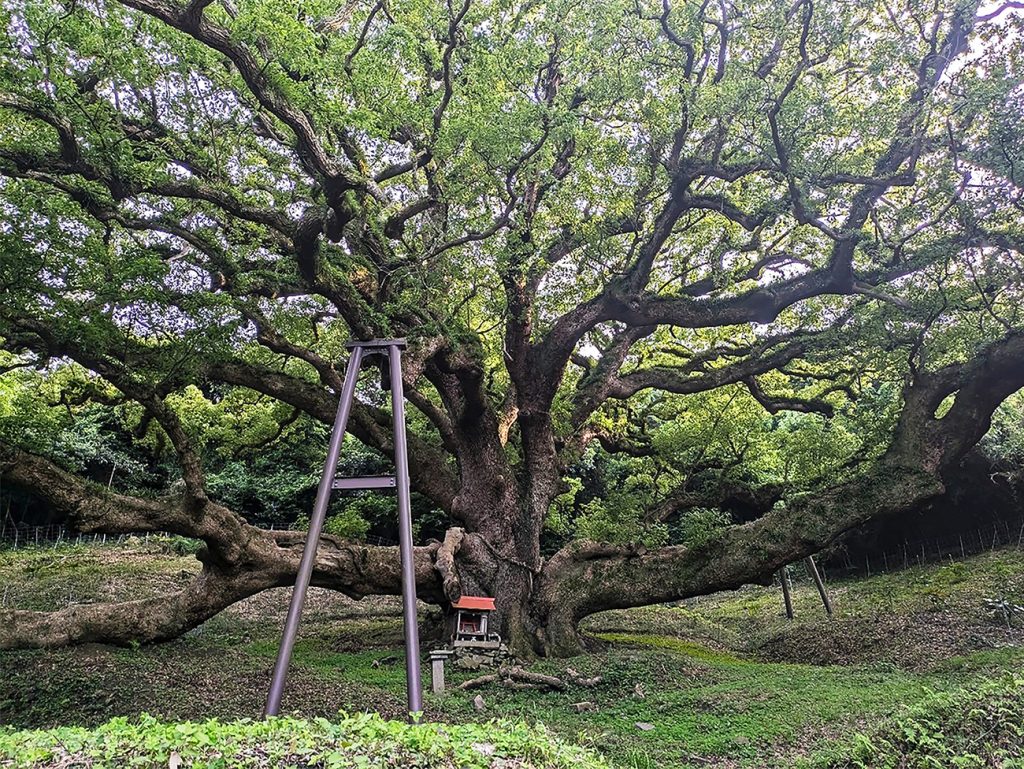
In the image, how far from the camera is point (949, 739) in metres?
3.67

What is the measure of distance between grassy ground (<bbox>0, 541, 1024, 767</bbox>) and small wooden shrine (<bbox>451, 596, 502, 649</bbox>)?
64 centimetres

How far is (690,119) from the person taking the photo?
742cm

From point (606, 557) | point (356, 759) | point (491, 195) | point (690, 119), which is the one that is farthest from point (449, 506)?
point (356, 759)

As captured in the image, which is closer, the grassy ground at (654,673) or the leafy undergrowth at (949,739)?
the leafy undergrowth at (949,739)

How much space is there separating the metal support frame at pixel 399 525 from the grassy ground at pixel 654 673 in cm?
139

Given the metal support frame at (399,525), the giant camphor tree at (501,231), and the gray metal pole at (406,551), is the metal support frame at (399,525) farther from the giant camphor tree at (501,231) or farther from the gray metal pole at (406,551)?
the giant camphor tree at (501,231)

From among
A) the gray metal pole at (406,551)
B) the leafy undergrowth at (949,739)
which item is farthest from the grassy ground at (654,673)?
the gray metal pole at (406,551)

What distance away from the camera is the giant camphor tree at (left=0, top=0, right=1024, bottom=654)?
6258 mm

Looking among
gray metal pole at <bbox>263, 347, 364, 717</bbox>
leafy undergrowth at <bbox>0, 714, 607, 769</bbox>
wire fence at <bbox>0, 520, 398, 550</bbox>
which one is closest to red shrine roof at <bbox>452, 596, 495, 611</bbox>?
gray metal pole at <bbox>263, 347, 364, 717</bbox>

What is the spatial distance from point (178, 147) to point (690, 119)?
5.95 m

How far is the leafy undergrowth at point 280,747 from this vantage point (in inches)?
87.9

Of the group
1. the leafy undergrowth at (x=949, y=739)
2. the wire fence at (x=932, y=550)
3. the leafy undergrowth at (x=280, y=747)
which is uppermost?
the wire fence at (x=932, y=550)

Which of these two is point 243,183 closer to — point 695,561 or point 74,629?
point 74,629

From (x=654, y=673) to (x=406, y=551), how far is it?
3981 mm
